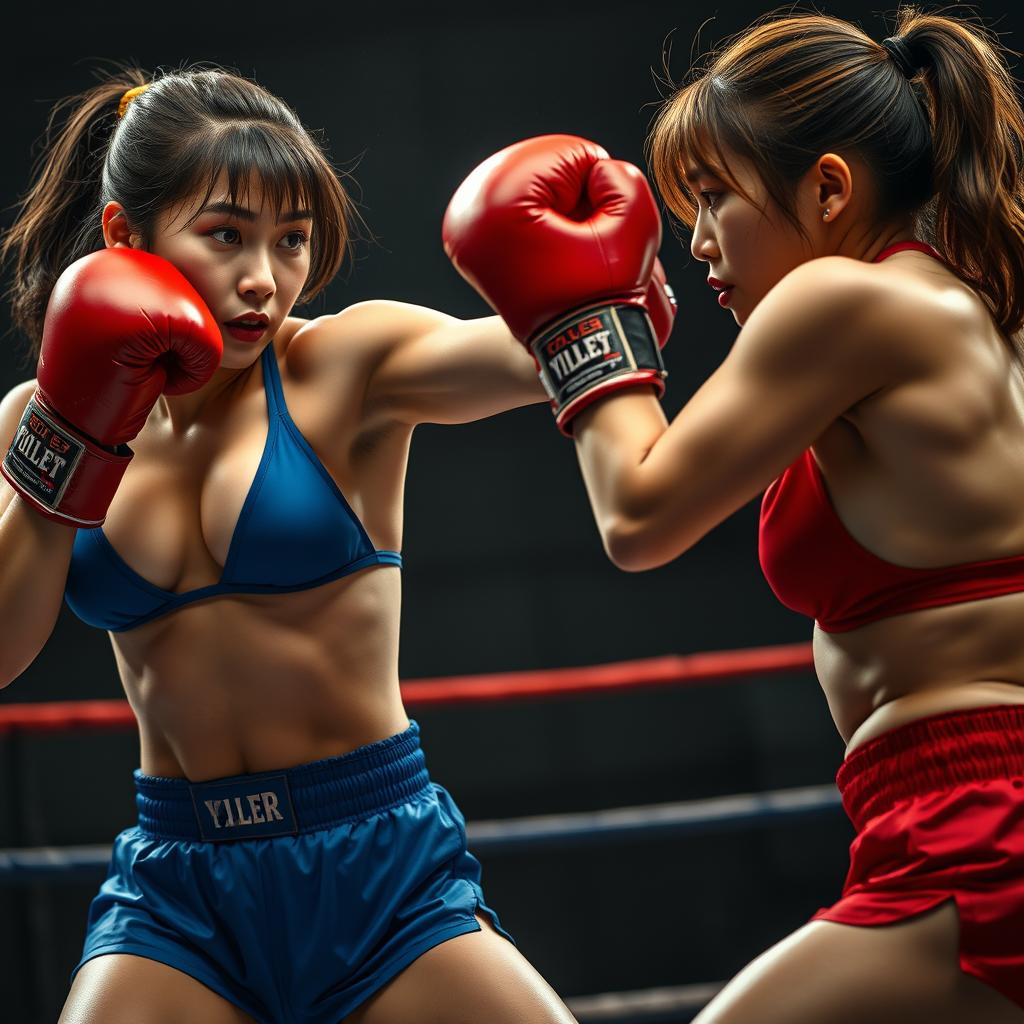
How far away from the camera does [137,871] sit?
1.45 metres

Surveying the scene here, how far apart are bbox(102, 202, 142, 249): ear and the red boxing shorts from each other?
97cm

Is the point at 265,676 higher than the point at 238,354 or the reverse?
the reverse

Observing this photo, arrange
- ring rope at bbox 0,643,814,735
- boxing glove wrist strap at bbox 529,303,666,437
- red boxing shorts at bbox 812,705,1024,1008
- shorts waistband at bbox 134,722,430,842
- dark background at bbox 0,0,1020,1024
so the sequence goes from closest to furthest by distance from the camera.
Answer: red boxing shorts at bbox 812,705,1024,1008
boxing glove wrist strap at bbox 529,303,666,437
shorts waistband at bbox 134,722,430,842
ring rope at bbox 0,643,814,735
dark background at bbox 0,0,1020,1024

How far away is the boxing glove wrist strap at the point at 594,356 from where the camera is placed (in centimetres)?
120

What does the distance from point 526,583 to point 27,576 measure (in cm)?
279

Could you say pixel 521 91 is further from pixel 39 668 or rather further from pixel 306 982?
pixel 306 982

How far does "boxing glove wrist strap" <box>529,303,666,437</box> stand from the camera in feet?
3.93

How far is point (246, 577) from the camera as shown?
4.63 feet

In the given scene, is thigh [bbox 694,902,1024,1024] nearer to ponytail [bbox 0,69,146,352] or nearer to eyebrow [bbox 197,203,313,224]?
eyebrow [bbox 197,203,313,224]

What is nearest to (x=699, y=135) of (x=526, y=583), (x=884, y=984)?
(x=884, y=984)

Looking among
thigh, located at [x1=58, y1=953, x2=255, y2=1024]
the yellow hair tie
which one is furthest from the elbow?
the yellow hair tie

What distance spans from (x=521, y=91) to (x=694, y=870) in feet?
7.71

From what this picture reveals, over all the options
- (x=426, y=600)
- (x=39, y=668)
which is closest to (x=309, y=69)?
(x=426, y=600)

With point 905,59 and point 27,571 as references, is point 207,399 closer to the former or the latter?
point 27,571
